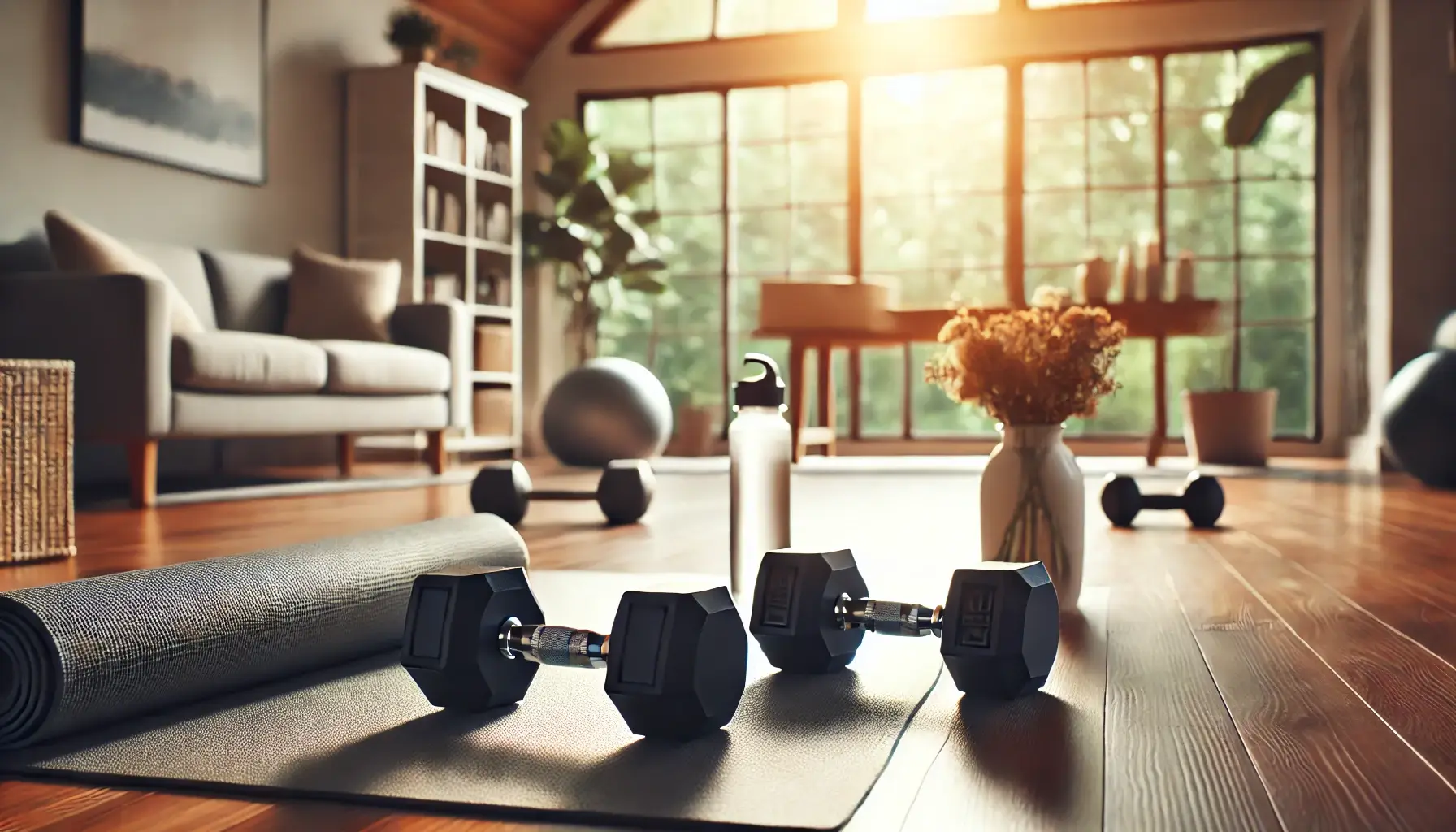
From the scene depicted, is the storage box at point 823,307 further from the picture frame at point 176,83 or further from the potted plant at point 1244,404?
the picture frame at point 176,83

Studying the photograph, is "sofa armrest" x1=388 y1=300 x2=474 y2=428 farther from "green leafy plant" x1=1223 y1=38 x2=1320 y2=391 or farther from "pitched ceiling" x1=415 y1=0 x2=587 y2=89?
"green leafy plant" x1=1223 y1=38 x2=1320 y2=391

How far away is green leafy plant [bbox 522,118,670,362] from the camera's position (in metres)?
6.75

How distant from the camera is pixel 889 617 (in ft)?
3.60

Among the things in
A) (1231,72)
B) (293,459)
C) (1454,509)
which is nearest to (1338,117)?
(1231,72)

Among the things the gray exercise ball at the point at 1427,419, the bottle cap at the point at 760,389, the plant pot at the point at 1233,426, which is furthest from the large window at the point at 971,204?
the bottle cap at the point at 760,389

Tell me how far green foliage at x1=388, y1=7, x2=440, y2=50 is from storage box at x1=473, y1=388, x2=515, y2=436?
1.73 m

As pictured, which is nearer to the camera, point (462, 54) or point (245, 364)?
point (245, 364)

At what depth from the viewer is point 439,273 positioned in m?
6.38

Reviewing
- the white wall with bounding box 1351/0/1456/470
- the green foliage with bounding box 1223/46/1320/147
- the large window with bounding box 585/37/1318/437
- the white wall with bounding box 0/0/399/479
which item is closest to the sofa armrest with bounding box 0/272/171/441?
the white wall with bounding box 0/0/399/479

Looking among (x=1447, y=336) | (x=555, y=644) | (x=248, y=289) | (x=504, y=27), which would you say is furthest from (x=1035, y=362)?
(x=504, y=27)

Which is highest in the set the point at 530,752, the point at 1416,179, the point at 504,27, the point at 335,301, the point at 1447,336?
the point at 504,27

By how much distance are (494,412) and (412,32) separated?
1.90 metres

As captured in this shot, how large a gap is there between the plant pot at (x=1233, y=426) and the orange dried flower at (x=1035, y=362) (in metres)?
4.12

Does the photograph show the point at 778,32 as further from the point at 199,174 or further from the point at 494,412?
the point at 199,174
